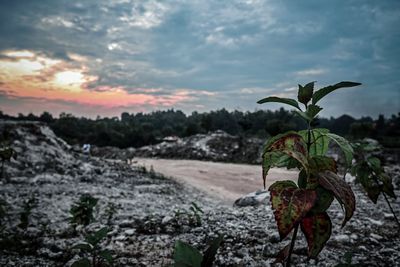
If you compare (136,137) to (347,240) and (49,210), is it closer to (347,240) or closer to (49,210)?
(49,210)

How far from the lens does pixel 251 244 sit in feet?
11.1

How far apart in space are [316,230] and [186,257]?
2.30 ft

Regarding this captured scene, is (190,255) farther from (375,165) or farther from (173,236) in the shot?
(173,236)

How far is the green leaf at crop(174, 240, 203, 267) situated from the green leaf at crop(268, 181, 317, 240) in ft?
2.00

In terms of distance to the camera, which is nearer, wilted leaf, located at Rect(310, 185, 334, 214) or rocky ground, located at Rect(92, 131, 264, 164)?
wilted leaf, located at Rect(310, 185, 334, 214)

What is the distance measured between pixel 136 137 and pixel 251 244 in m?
37.7

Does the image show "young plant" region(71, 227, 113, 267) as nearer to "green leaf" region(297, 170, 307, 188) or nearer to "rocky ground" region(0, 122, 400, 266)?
"rocky ground" region(0, 122, 400, 266)

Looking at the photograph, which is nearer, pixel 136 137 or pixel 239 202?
pixel 239 202

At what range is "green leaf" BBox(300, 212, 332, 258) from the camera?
110 cm

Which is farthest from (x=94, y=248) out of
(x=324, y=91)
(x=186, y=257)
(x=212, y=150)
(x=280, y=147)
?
(x=212, y=150)

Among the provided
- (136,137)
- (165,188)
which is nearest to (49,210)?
(165,188)

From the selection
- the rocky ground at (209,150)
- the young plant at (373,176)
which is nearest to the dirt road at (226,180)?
the rocky ground at (209,150)

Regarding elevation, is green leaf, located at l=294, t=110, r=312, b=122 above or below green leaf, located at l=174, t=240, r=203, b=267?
above

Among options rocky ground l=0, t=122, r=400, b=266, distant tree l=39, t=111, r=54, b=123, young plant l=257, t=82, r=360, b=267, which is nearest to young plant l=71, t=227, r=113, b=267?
rocky ground l=0, t=122, r=400, b=266
